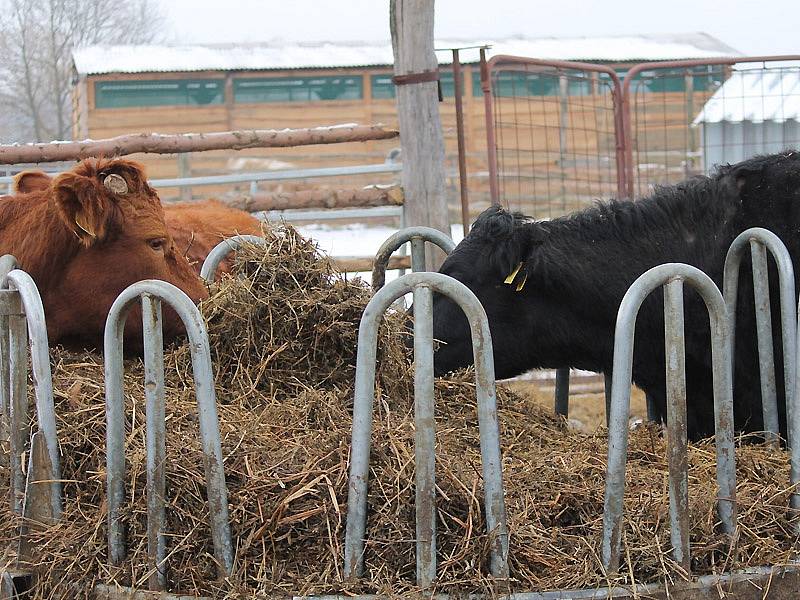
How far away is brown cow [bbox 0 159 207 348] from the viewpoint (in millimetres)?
4129

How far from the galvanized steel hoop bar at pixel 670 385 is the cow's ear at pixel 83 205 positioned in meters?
2.39

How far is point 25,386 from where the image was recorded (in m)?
2.80

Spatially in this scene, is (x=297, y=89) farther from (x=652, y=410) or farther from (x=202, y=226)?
(x=652, y=410)

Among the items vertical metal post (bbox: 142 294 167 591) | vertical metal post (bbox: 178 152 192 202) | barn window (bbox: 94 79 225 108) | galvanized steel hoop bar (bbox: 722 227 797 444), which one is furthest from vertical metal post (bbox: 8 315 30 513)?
barn window (bbox: 94 79 225 108)

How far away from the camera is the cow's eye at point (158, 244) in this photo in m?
4.21

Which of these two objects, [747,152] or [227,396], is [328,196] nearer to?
[227,396]

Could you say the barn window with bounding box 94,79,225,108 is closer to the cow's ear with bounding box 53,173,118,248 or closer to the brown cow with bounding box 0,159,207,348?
the brown cow with bounding box 0,159,207,348

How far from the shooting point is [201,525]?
2.58 meters

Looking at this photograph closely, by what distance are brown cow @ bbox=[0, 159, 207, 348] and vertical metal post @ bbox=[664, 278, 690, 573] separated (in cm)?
234

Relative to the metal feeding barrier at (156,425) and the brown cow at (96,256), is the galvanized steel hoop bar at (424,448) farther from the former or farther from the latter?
the brown cow at (96,256)

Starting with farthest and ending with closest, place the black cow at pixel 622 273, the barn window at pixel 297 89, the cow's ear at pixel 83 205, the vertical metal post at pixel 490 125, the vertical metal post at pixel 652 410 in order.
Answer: the barn window at pixel 297 89
the vertical metal post at pixel 490 125
the vertical metal post at pixel 652 410
the black cow at pixel 622 273
the cow's ear at pixel 83 205

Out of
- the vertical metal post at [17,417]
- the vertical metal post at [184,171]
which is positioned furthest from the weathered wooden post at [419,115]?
the vertical metal post at [184,171]

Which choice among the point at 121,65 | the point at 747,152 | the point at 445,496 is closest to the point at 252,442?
the point at 445,496

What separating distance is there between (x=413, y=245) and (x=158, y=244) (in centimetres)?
118
